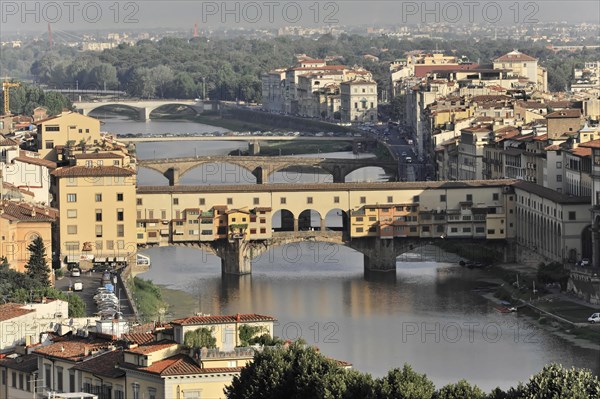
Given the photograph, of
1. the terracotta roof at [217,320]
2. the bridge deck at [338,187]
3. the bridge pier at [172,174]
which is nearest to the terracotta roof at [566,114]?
the bridge deck at [338,187]

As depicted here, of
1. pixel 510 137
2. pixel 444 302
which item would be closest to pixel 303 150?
pixel 510 137

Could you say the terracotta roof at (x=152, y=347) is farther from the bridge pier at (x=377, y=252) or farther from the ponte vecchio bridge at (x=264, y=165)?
the ponte vecchio bridge at (x=264, y=165)

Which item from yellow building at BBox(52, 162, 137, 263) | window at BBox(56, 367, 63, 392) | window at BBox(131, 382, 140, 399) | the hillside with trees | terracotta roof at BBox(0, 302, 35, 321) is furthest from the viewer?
the hillside with trees

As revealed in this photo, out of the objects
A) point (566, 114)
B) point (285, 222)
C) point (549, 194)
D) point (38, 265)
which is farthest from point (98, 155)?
point (566, 114)

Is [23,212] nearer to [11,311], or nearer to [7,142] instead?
[7,142]

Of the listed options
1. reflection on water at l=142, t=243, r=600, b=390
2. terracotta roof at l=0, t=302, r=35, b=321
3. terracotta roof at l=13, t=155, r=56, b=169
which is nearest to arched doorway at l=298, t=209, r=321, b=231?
reflection on water at l=142, t=243, r=600, b=390

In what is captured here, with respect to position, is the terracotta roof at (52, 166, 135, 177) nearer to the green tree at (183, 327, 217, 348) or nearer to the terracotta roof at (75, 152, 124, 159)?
the terracotta roof at (75, 152, 124, 159)
